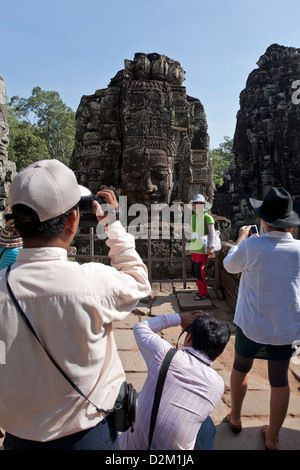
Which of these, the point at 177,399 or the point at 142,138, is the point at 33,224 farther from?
the point at 142,138

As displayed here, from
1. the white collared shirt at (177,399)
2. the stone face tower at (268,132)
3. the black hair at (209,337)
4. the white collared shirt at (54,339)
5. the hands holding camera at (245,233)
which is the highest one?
the stone face tower at (268,132)

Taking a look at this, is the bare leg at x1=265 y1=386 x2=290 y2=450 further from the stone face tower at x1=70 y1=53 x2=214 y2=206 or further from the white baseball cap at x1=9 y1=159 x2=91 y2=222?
the stone face tower at x1=70 y1=53 x2=214 y2=206

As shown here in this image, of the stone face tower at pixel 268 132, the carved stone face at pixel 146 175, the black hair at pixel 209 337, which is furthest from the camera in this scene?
the stone face tower at pixel 268 132

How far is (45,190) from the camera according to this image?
0.96 metres

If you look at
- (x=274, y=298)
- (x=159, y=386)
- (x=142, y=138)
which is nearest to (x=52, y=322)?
(x=159, y=386)

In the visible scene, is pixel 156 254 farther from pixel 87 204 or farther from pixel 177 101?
pixel 177 101

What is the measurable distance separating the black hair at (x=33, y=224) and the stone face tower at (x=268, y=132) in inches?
769

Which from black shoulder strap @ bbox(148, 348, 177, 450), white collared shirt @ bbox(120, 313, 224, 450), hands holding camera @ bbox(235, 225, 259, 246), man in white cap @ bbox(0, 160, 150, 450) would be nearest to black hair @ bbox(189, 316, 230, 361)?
white collared shirt @ bbox(120, 313, 224, 450)

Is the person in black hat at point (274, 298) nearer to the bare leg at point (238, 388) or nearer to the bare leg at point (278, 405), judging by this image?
the bare leg at point (278, 405)

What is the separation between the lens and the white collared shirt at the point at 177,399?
4.55 ft

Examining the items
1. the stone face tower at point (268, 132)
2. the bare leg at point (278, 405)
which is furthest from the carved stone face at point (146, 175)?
the stone face tower at point (268, 132)

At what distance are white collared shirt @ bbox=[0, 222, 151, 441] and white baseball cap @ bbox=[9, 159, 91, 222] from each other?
5.2 inches

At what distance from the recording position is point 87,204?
9.65 m

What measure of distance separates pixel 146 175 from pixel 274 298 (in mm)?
7145
